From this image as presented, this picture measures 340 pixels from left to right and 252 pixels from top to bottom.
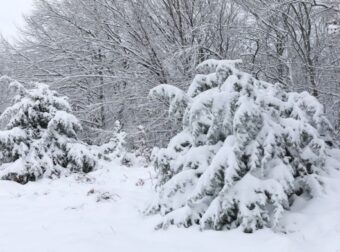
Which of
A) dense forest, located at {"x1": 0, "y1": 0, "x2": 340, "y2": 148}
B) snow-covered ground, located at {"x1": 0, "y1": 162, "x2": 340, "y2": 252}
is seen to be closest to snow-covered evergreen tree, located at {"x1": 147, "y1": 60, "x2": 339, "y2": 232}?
snow-covered ground, located at {"x1": 0, "y1": 162, "x2": 340, "y2": 252}

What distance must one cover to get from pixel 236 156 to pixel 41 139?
5190 mm

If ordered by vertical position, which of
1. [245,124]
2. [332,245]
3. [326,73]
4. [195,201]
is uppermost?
[326,73]

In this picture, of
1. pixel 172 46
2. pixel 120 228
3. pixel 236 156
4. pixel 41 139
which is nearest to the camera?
pixel 236 156

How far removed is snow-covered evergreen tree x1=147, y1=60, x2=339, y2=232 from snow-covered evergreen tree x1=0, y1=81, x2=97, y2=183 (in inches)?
142

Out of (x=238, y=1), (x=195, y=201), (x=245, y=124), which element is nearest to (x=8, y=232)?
(x=195, y=201)

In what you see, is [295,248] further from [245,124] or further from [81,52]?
[81,52]

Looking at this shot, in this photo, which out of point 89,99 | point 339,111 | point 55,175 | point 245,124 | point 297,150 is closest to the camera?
point 245,124

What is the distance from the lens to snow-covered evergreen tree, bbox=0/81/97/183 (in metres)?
8.34

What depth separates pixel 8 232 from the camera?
4.97 meters

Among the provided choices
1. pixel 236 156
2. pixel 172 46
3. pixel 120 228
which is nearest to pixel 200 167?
pixel 236 156

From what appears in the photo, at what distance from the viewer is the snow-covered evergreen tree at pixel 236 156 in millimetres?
4586

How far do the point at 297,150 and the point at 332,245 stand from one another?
1399 millimetres

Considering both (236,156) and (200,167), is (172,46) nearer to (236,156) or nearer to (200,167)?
(200,167)

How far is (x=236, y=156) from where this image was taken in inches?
186
